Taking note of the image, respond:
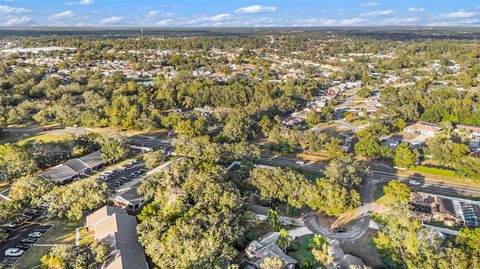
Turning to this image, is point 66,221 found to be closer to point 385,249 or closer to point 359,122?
point 385,249

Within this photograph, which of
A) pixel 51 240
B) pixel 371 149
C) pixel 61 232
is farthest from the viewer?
pixel 371 149

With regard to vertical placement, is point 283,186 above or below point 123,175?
above

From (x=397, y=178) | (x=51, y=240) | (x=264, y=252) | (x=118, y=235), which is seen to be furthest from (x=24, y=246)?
(x=397, y=178)

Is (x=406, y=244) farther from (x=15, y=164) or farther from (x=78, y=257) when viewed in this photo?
(x=15, y=164)

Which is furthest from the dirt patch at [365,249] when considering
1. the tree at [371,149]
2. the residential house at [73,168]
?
the residential house at [73,168]

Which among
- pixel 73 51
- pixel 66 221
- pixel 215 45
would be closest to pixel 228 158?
pixel 66 221

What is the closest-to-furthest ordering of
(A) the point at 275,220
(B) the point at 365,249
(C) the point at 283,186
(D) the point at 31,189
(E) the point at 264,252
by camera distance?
(E) the point at 264,252 → (B) the point at 365,249 → (A) the point at 275,220 → (D) the point at 31,189 → (C) the point at 283,186

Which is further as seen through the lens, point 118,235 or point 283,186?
point 283,186
